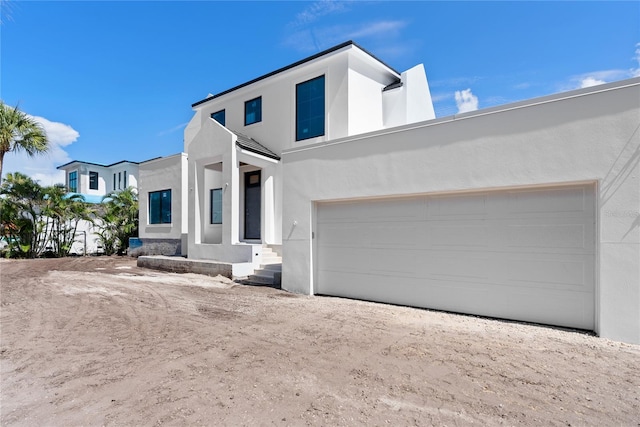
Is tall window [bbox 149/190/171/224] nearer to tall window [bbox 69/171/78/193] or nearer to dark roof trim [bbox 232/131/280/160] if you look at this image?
dark roof trim [bbox 232/131/280/160]

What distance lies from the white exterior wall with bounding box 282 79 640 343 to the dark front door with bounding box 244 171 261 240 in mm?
6560

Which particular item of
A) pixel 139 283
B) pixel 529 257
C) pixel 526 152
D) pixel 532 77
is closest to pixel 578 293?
pixel 529 257

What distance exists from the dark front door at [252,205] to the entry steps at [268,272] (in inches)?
83.3

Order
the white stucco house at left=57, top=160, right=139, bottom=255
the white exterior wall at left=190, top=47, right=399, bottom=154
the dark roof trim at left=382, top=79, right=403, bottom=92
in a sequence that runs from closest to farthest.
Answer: the white exterior wall at left=190, top=47, right=399, bottom=154 < the dark roof trim at left=382, top=79, right=403, bottom=92 < the white stucco house at left=57, top=160, right=139, bottom=255

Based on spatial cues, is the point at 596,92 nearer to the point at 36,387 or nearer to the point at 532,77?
the point at 532,77

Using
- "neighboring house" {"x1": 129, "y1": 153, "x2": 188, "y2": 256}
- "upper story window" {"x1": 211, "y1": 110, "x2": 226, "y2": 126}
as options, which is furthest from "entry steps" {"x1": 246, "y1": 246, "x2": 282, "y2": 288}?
"upper story window" {"x1": 211, "y1": 110, "x2": 226, "y2": 126}

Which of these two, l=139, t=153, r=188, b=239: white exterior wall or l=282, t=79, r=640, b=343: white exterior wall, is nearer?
l=282, t=79, r=640, b=343: white exterior wall

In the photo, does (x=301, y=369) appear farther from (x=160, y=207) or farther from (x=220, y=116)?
(x=160, y=207)

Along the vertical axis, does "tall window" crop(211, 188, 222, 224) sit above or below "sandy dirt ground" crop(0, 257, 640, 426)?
above

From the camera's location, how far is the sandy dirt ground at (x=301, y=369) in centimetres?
310

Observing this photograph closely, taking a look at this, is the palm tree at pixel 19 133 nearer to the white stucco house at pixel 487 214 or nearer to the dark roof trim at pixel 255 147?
the dark roof trim at pixel 255 147

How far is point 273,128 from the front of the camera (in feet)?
45.6

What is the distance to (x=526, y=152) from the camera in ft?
19.2

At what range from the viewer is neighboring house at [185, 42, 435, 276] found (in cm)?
1199
